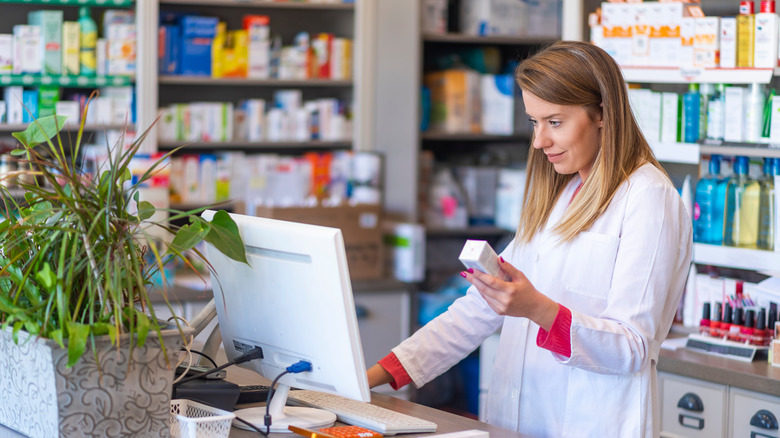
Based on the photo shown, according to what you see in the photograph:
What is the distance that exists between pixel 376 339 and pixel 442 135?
1.11 metres

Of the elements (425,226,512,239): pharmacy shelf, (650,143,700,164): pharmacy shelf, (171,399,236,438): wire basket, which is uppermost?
(650,143,700,164): pharmacy shelf

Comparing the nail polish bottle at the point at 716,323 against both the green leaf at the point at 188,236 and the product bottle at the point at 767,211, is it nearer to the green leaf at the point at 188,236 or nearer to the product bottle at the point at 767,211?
the product bottle at the point at 767,211

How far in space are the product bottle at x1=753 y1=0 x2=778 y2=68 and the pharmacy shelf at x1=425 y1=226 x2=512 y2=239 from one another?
2.12 meters

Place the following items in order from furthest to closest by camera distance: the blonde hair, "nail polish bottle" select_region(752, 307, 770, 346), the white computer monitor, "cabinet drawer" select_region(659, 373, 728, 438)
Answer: "nail polish bottle" select_region(752, 307, 770, 346) → "cabinet drawer" select_region(659, 373, 728, 438) → the blonde hair → the white computer monitor

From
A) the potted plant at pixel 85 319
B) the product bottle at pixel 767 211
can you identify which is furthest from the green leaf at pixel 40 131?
the product bottle at pixel 767 211

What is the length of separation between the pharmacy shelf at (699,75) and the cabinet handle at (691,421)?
105cm

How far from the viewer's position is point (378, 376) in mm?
2156

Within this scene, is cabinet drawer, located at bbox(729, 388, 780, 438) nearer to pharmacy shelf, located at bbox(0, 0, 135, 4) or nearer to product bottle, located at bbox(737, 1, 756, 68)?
product bottle, located at bbox(737, 1, 756, 68)

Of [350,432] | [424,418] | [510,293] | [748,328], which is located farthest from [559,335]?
[748,328]

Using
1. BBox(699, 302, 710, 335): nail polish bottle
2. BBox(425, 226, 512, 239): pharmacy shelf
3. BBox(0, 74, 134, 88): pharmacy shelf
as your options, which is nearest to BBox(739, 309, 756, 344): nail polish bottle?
BBox(699, 302, 710, 335): nail polish bottle

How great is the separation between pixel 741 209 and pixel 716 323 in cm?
38

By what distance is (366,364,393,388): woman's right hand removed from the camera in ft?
7.06

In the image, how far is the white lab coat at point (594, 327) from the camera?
1.90 meters

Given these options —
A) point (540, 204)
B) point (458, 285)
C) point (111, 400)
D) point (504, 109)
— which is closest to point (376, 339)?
point (458, 285)
